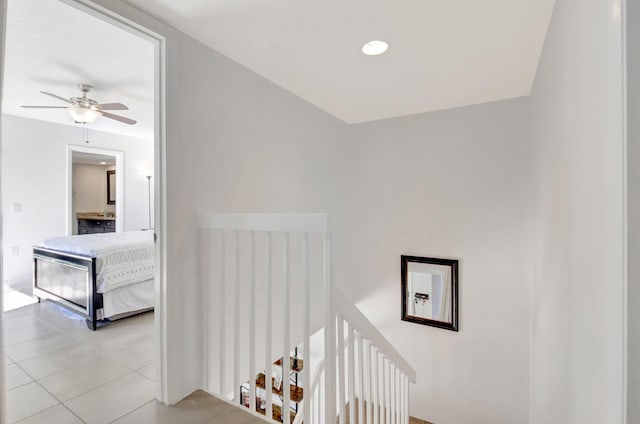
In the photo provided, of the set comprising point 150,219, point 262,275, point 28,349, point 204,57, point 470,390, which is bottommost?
point 470,390

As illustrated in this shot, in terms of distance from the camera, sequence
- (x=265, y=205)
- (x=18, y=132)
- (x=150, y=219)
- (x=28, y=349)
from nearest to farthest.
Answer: (x=28, y=349) → (x=265, y=205) → (x=18, y=132) → (x=150, y=219)

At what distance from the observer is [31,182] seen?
13.9 feet

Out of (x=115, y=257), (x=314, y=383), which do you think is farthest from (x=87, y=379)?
(x=314, y=383)

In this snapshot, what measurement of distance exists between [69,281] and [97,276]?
497 mm

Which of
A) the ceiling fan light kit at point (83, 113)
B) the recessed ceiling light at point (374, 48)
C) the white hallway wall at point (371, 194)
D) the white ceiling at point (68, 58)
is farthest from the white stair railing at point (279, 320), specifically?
the ceiling fan light kit at point (83, 113)

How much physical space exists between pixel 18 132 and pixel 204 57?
13.1 feet

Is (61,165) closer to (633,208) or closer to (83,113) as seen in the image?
(83,113)

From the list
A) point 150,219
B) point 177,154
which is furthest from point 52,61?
point 150,219

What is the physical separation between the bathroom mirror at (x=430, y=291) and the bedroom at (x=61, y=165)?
251 cm

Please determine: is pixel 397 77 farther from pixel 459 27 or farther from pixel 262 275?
pixel 262 275

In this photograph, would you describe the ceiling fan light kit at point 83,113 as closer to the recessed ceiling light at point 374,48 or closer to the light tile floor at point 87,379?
the light tile floor at point 87,379

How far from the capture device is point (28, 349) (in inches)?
90.2

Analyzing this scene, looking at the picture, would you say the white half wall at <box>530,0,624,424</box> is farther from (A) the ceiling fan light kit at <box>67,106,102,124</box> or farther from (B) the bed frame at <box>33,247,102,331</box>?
(A) the ceiling fan light kit at <box>67,106,102,124</box>

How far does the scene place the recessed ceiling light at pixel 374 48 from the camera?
76.9 inches
